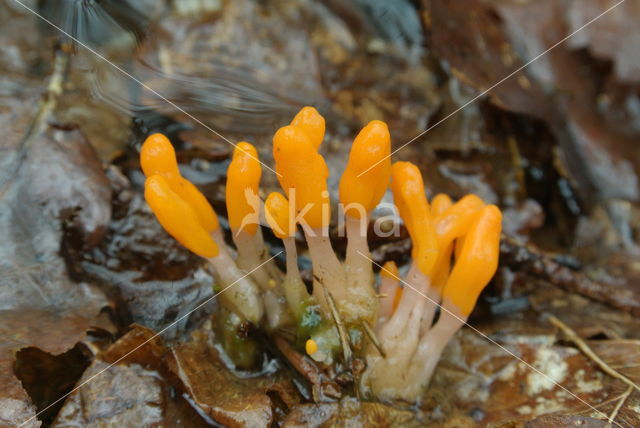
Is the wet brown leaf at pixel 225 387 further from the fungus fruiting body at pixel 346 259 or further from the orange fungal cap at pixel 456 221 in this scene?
the orange fungal cap at pixel 456 221

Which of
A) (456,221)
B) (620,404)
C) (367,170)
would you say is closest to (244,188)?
(367,170)

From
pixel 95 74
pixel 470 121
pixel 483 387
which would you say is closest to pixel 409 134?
pixel 470 121

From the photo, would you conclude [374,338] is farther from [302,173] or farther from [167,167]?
[167,167]

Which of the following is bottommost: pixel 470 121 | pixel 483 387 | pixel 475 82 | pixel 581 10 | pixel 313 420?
pixel 483 387

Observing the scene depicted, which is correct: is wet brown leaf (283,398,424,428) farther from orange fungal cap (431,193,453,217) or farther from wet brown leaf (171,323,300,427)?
orange fungal cap (431,193,453,217)

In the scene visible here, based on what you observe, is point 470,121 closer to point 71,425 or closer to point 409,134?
point 409,134

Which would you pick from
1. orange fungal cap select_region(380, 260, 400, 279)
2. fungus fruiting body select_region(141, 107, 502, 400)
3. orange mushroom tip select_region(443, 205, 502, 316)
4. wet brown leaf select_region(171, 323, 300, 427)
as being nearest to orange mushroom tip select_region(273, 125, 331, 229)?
fungus fruiting body select_region(141, 107, 502, 400)

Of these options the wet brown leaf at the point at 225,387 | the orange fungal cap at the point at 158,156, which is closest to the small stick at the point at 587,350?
the wet brown leaf at the point at 225,387
